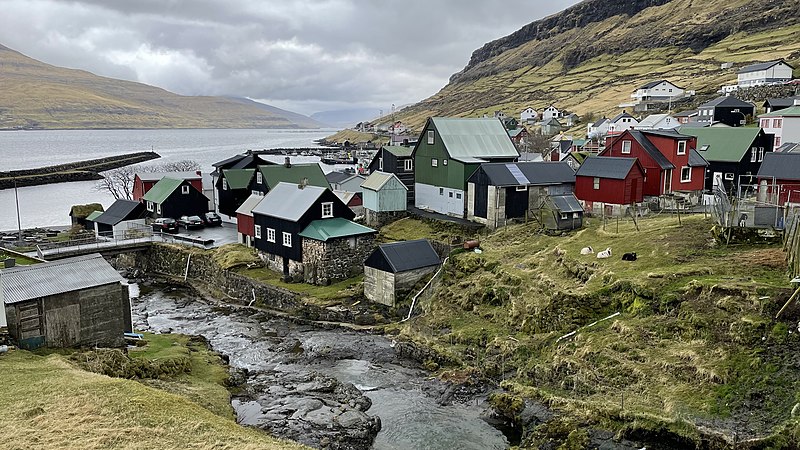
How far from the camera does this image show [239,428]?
61.4 feet

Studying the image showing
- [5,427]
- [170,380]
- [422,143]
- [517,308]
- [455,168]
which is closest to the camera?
[5,427]

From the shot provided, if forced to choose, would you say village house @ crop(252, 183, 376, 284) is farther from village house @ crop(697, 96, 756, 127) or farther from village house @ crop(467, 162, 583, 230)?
village house @ crop(697, 96, 756, 127)

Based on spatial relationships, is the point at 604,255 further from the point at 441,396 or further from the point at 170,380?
the point at 170,380

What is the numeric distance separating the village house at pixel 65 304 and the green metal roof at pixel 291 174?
25.5 metres

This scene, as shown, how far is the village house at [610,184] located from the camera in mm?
38906

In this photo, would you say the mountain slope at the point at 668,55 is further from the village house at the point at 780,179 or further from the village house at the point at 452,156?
the village house at the point at 780,179

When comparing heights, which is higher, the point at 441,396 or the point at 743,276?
the point at 743,276

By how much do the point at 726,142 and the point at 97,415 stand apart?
52.1 meters

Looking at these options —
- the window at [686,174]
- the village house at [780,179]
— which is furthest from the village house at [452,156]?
the village house at [780,179]

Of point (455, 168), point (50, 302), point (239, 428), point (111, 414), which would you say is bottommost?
point (239, 428)

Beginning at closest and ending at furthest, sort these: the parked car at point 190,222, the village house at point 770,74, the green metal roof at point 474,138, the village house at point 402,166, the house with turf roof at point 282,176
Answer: the green metal roof at point 474,138 < the house with turf roof at point 282,176 < the village house at point 402,166 < the parked car at point 190,222 < the village house at point 770,74

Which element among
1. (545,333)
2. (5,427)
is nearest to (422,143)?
(545,333)

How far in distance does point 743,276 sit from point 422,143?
99.9ft

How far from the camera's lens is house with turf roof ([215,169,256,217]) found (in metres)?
55.7
